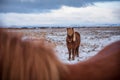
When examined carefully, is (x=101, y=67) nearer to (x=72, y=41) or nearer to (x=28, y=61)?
(x=72, y=41)

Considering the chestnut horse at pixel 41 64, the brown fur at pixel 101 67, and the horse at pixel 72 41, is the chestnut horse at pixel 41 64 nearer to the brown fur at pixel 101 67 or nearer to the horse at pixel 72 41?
the brown fur at pixel 101 67

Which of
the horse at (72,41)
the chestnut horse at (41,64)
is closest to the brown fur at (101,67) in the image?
the chestnut horse at (41,64)

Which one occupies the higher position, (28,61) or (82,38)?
(82,38)

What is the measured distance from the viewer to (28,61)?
1.70 m

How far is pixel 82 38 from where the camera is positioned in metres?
1.71

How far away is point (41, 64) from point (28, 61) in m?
0.10

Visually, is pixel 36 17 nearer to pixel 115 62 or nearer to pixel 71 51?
pixel 71 51

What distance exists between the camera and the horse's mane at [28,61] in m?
1.70

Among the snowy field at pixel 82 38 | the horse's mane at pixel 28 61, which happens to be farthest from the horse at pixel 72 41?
the horse's mane at pixel 28 61

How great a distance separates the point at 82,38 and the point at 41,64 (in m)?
0.37

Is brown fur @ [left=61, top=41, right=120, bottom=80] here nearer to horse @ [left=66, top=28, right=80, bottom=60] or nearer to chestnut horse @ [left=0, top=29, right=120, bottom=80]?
chestnut horse @ [left=0, top=29, right=120, bottom=80]

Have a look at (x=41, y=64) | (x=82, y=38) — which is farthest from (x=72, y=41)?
(x=41, y=64)

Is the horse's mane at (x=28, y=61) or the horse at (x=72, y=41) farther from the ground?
the horse at (x=72, y=41)

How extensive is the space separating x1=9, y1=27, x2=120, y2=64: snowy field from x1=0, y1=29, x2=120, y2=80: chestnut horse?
0.04m
